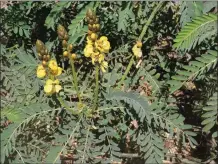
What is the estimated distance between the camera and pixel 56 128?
287 centimetres

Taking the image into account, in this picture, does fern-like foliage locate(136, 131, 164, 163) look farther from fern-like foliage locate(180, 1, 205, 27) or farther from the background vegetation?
fern-like foliage locate(180, 1, 205, 27)

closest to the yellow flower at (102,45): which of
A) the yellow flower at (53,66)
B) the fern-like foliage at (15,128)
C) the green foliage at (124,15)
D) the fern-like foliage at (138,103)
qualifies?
the yellow flower at (53,66)

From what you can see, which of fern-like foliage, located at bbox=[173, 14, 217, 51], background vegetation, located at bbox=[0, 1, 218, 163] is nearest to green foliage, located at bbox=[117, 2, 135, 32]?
background vegetation, located at bbox=[0, 1, 218, 163]

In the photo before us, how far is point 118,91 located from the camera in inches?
101

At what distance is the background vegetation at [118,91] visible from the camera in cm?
247

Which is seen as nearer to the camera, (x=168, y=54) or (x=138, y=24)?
(x=138, y=24)

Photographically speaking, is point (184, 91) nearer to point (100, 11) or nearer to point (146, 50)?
point (146, 50)

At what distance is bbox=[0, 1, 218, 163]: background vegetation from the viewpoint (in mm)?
2473

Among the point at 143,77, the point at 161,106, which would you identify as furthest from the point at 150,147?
the point at 143,77

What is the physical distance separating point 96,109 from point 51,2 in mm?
1045

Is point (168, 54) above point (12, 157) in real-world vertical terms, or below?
above

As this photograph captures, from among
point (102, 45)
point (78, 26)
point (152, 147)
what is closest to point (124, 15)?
point (78, 26)

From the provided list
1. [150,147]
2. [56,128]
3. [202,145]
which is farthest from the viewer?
[202,145]

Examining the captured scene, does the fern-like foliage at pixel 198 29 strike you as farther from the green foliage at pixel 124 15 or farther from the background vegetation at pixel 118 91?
the green foliage at pixel 124 15
